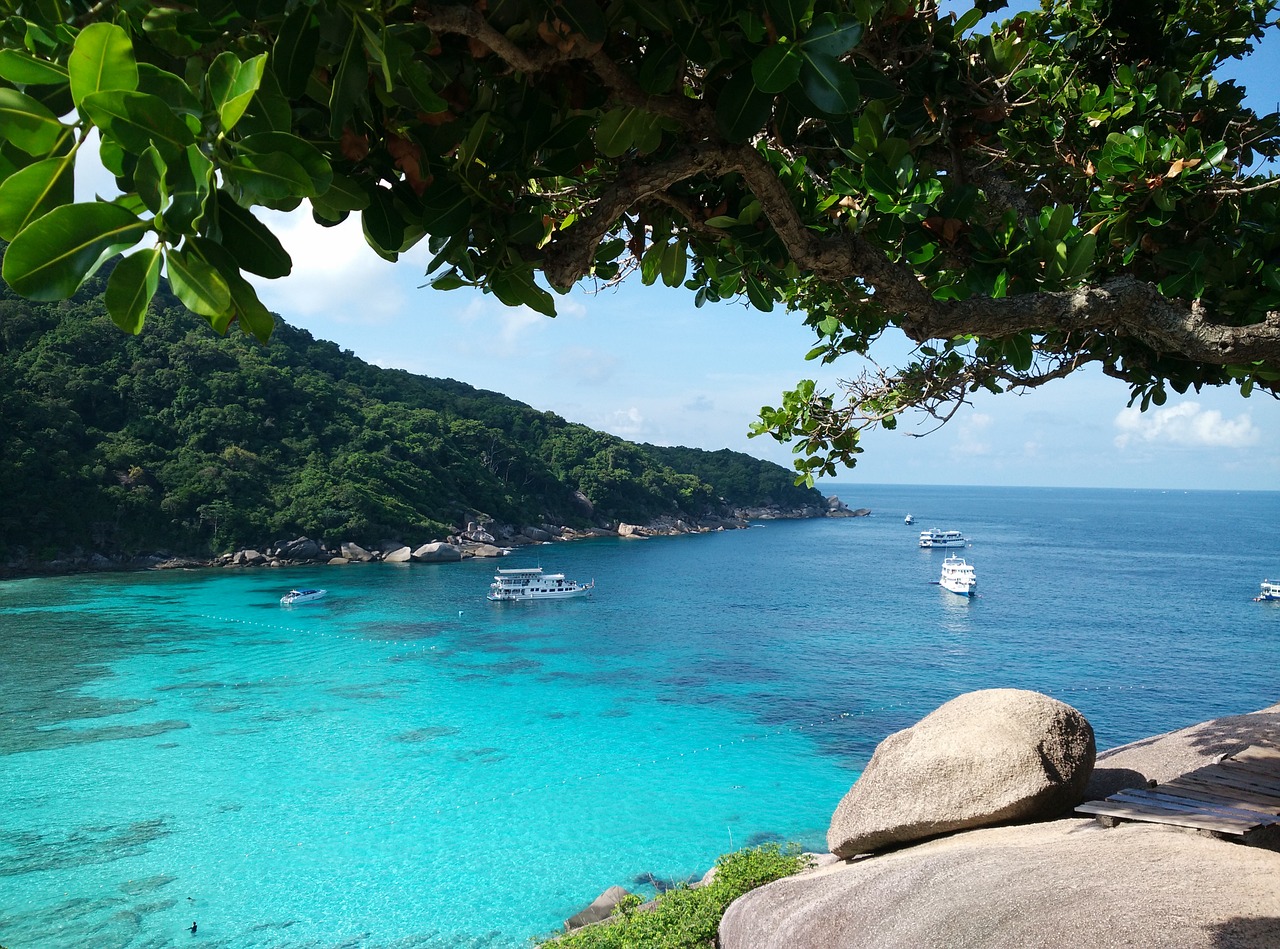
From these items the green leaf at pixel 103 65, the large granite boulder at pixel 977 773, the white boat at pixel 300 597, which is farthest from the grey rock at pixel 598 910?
the white boat at pixel 300 597

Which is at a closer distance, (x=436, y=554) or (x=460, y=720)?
(x=460, y=720)

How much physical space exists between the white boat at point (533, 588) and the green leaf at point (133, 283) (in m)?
37.0

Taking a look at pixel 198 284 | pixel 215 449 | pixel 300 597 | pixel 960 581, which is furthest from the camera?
pixel 215 449

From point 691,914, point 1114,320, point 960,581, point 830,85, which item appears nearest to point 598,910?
point 691,914

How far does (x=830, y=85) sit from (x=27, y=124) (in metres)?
1.08

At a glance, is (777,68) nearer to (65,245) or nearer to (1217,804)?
(65,245)

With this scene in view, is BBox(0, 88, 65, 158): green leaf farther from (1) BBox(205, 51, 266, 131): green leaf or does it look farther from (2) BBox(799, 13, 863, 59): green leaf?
(2) BBox(799, 13, 863, 59): green leaf

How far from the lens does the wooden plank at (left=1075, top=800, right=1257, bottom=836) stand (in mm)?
4770

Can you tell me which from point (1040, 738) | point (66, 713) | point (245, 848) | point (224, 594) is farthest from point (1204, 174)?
point (224, 594)

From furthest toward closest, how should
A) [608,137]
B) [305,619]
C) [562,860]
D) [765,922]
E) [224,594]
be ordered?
[224,594]
[305,619]
[562,860]
[765,922]
[608,137]

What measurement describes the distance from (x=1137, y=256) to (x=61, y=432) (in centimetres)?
4829

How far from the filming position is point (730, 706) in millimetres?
23266

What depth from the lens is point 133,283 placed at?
0.77 metres

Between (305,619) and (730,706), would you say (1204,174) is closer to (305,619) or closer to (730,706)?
(730,706)
